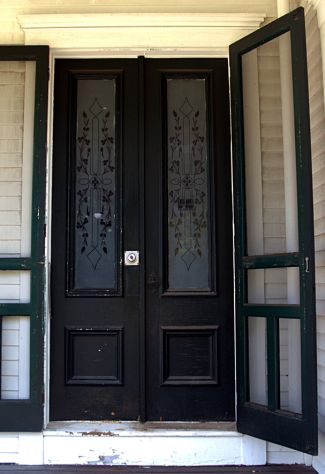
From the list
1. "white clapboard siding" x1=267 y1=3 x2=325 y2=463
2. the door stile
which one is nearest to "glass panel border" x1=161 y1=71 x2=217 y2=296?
the door stile

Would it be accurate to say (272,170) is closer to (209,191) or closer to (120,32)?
(209,191)

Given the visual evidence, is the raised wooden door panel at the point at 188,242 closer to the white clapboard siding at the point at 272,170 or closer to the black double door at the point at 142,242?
the black double door at the point at 142,242

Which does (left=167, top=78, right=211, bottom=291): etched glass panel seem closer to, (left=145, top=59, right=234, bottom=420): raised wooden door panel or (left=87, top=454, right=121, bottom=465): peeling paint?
(left=145, top=59, right=234, bottom=420): raised wooden door panel

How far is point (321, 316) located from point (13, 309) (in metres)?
1.76

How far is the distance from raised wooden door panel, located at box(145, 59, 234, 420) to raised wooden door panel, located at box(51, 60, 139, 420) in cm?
12

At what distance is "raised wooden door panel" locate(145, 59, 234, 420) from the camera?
3.13 metres

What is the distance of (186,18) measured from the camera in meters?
3.18

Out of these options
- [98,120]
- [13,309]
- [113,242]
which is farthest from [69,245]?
[98,120]

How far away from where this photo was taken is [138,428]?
9.95 feet

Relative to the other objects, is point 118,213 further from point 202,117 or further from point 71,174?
point 202,117

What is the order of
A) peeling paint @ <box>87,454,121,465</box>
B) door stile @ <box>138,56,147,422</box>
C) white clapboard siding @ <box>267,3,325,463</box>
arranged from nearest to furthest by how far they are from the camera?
white clapboard siding @ <box>267,3,325,463</box> < peeling paint @ <box>87,454,121,465</box> < door stile @ <box>138,56,147,422</box>

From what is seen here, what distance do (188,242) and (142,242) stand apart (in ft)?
0.94

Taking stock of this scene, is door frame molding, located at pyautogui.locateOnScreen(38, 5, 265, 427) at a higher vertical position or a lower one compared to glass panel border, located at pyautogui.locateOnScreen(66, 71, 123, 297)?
higher

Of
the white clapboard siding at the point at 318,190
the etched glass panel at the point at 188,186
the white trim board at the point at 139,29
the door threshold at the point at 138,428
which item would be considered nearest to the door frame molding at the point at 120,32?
the white trim board at the point at 139,29
